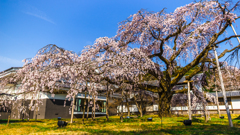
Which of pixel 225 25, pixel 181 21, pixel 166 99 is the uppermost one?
pixel 181 21

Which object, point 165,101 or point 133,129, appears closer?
point 133,129

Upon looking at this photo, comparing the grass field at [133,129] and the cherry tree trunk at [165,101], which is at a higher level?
the cherry tree trunk at [165,101]

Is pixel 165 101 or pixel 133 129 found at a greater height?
pixel 165 101

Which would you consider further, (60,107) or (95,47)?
(60,107)

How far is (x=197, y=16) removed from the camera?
14.5 meters

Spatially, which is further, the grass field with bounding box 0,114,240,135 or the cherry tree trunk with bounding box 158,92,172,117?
the cherry tree trunk with bounding box 158,92,172,117

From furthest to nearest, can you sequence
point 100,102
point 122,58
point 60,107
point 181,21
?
point 100,102, point 60,107, point 181,21, point 122,58

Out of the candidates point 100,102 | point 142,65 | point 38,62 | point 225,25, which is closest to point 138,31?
point 142,65

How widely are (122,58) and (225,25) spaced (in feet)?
27.5

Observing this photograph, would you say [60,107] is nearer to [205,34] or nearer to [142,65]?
[142,65]

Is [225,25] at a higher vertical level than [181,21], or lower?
lower

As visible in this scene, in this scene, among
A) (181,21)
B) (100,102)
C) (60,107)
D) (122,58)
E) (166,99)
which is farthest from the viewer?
(100,102)

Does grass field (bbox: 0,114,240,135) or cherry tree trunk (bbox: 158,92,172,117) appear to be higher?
cherry tree trunk (bbox: 158,92,172,117)

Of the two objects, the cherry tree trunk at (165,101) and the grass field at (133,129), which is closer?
the grass field at (133,129)
